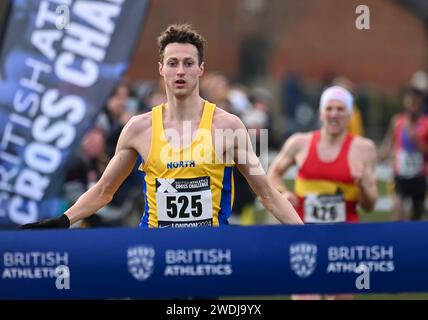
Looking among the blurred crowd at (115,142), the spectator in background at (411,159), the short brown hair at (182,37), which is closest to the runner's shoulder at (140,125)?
the short brown hair at (182,37)

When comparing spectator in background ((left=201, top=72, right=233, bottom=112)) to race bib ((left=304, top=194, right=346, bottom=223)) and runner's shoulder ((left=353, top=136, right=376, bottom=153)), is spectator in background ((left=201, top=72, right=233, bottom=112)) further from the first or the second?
race bib ((left=304, top=194, right=346, bottom=223))

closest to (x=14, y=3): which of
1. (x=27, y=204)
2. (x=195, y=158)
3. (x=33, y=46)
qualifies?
(x=33, y=46)

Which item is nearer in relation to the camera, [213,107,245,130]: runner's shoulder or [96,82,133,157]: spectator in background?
[213,107,245,130]: runner's shoulder

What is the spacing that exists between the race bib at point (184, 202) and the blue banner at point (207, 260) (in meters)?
0.39

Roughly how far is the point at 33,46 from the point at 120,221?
450 centimetres

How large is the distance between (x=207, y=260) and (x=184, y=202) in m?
0.50

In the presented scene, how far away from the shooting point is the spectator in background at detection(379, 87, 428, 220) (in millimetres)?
16609

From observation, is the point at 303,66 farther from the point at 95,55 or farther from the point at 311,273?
the point at 311,273

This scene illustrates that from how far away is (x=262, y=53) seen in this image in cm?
4375

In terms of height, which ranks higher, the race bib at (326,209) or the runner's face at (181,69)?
the runner's face at (181,69)

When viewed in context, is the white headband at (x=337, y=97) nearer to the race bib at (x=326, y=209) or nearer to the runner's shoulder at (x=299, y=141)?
the runner's shoulder at (x=299, y=141)

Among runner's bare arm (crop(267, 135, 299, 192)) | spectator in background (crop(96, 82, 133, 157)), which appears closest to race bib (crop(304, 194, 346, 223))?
runner's bare arm (crop(267, 135, 299, 192))

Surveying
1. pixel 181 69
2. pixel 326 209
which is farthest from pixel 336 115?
pixel 181 69

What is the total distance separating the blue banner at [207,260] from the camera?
7270 millimetres
